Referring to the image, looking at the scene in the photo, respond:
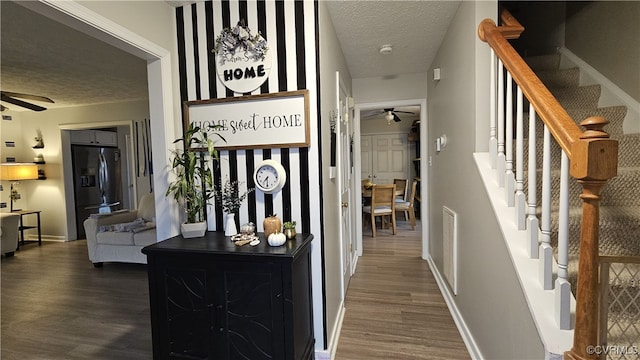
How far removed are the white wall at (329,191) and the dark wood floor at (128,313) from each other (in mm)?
246

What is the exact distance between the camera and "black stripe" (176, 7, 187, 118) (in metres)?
1.91

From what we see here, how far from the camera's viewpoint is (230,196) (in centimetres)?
177

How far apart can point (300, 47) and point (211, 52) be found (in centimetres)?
64

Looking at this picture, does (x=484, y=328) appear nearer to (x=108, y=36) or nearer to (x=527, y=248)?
(x=527, y=248)

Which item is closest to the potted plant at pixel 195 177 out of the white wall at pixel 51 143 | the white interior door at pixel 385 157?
the white wall at pixel 51 143

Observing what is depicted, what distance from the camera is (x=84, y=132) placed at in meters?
5.71

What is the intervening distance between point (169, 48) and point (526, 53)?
A: 3.23m

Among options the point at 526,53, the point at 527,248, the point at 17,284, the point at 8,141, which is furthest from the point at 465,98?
the point at 8,141

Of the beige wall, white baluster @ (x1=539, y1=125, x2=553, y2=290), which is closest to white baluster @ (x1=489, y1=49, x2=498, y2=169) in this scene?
white baluster @ (x1=539, y1=125, x2=553, y2=290)

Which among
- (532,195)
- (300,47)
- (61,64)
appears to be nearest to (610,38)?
(532,195)

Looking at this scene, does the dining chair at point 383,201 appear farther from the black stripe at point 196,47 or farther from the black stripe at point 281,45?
the black stripe at point 196,47

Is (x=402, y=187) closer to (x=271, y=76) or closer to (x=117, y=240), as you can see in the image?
(x=271, y=76)

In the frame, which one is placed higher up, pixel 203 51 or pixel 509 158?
pixel 203 51

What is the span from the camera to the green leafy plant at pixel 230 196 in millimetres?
1757
